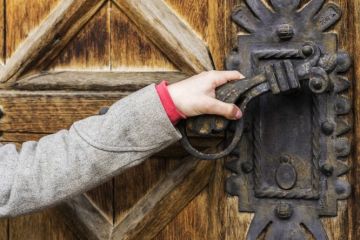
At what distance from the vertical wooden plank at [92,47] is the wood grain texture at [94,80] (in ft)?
0.05

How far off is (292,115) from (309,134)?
0.12 ft

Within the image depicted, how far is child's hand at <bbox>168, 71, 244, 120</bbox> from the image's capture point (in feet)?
3.24

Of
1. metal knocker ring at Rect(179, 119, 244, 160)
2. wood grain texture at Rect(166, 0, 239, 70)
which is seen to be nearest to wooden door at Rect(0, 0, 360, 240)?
wood grain texture at Rect(166, 0, 239, 70)

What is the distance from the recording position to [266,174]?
1116mm

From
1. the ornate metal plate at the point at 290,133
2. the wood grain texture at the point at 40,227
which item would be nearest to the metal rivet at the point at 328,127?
the ornate metal plate at the point at 290,133

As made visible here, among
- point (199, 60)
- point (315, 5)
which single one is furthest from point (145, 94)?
point (315, 5)

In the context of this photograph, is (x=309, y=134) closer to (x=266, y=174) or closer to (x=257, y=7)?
(x=266, y=174)

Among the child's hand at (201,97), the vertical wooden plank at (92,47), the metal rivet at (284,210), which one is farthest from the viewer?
the vertical wooden plank at (92,47)

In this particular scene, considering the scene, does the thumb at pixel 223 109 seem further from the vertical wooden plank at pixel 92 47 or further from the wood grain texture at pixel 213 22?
the vertical wooden plank at pixel 92 47

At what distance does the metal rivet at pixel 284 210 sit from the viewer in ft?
3.59

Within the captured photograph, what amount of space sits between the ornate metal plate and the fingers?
0.04 metres

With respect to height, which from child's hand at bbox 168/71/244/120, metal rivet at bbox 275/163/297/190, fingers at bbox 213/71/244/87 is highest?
fingers at bbox 213/71/244/87

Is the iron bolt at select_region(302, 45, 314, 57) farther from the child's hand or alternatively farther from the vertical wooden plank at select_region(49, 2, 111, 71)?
the vertical wooden plank at select_region(49, 2, 111, 71)

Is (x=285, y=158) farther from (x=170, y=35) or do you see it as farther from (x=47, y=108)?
(x=47, y=108)
